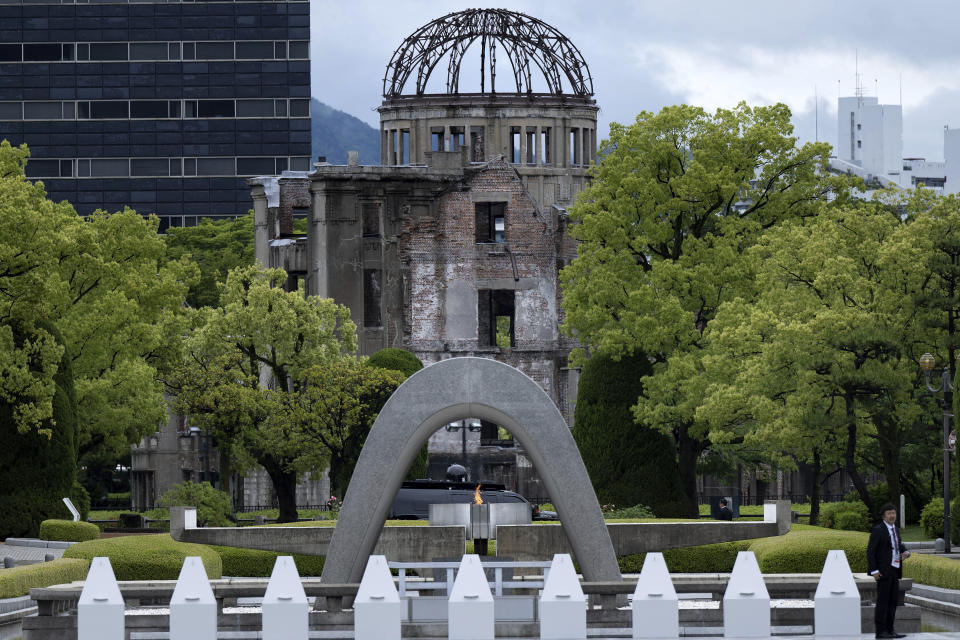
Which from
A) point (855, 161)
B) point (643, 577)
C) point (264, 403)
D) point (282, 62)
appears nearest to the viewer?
point (643, 577)

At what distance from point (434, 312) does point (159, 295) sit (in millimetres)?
15714

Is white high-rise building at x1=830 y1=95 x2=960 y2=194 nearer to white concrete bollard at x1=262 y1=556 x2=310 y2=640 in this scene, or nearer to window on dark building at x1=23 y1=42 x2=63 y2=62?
window on dark building at x1=23 y1=42 x2=63 y2=62

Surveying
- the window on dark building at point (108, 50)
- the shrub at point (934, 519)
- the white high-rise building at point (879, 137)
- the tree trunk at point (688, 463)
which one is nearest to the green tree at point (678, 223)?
the tree trunk at point (688, 463)

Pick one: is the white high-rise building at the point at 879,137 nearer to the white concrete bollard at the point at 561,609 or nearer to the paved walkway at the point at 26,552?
the paved walkway at the point at 26,552

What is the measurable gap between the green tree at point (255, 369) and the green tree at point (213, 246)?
3032 cm

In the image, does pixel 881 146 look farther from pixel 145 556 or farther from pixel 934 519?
pixel 145 556

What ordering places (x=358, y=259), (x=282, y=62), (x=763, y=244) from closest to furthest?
(x=763, y=244)
(x=358, y=259)
(x=282, y=62)

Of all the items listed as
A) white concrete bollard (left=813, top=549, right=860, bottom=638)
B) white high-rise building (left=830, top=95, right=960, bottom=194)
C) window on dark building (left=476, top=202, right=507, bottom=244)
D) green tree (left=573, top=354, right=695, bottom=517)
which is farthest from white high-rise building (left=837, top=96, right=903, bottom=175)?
white concrete bollard (left=813, top=549, right=860, bottom=638)

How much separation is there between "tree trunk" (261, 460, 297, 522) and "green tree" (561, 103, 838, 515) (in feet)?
31.3

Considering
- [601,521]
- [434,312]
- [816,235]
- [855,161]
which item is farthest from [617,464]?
[855,161]

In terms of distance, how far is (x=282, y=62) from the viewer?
105 meters

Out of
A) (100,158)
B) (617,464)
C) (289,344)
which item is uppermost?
(100,158)

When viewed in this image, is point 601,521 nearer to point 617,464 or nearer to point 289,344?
point 617,464

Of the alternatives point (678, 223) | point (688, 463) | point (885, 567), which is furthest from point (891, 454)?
point (885, 567)
